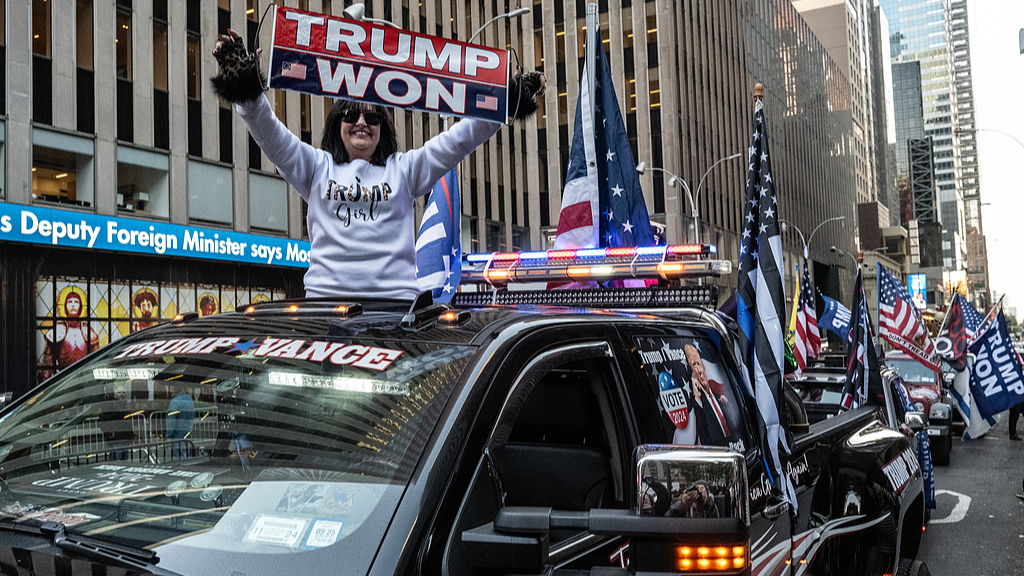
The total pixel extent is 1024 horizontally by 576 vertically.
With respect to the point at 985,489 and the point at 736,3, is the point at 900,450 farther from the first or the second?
the point at 736,3

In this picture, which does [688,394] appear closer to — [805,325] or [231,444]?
[231,444]

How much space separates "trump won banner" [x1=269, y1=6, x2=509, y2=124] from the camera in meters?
3.66

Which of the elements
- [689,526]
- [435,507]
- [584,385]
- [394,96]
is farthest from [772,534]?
[394,96]

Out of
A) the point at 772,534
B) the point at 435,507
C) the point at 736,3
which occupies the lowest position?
the point at 772,534

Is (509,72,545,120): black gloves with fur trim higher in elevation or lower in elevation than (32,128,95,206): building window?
lower

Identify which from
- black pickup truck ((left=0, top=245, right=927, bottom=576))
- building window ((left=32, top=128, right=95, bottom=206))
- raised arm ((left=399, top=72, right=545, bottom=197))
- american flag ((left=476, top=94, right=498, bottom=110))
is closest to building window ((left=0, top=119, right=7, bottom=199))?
building window ((left=32, top=128, right=95, bottom=206))

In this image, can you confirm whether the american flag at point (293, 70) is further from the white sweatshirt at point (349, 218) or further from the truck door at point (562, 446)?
the truck door at point (562, 446)

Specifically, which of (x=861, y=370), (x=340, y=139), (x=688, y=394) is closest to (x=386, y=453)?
(x=688, y=394)

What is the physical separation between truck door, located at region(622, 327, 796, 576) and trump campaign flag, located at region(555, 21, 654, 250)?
5.28m

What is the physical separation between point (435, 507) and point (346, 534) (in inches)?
7.3

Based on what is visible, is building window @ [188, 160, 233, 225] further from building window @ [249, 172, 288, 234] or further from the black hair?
the black hair

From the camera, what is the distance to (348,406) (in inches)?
82.2

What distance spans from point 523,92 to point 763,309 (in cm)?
172

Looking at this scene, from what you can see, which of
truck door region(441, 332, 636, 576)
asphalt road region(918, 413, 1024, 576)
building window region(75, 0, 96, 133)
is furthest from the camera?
building window region(75, 0, 96, 133)
